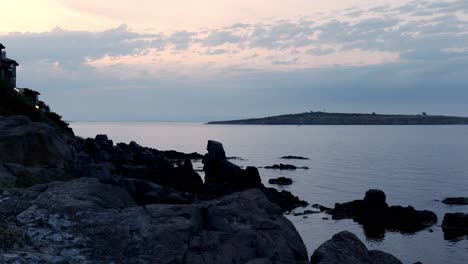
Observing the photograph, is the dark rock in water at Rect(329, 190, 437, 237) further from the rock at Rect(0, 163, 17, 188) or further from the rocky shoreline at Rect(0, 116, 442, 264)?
the rock at Rect(0, 163, 17, 188)

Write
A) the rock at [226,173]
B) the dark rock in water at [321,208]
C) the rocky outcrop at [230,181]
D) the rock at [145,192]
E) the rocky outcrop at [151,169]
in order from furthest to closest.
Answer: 1. the rocky outcrop at [151,169]
2. the rock at [226,173]
3. the rocky outcrop at [230,181]
4. the dark rock in water at [321,208]
5. the rock at [145,192]

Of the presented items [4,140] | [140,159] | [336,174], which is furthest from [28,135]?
[336,174]

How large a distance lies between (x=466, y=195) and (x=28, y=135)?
48.3 meters

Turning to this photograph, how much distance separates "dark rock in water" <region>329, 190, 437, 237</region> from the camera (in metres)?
39.2

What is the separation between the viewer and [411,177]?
230 ft

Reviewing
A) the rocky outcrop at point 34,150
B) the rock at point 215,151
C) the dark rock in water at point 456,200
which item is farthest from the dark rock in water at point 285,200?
the rocky outcrop at point 34,150

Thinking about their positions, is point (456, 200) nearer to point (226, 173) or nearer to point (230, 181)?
point (230, 181)

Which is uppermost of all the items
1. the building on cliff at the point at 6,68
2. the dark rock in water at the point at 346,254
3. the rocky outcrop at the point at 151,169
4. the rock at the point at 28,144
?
the building on cliff at the point at 6,68

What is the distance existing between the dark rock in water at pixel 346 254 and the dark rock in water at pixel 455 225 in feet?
84.7

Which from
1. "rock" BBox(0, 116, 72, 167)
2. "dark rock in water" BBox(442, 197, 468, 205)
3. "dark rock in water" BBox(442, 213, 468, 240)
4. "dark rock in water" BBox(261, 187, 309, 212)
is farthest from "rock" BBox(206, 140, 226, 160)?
"rock" BBox(0, 116, 72, 167)

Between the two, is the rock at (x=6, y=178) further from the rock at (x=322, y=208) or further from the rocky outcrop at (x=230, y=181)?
the rock at (x=322, y=208)

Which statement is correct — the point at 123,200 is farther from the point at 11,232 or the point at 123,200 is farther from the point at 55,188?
the point at 11,232

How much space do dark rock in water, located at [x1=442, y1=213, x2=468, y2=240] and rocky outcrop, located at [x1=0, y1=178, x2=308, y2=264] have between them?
26945 millimetres

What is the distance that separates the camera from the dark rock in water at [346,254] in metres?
12.7
